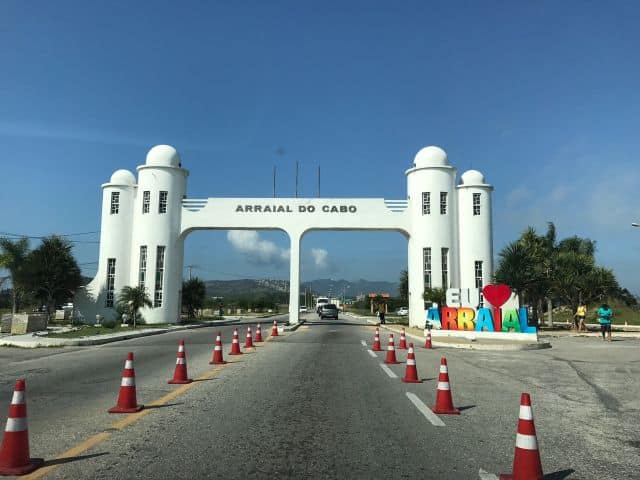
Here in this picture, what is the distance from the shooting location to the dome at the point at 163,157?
133 feet

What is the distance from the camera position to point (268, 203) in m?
40.8

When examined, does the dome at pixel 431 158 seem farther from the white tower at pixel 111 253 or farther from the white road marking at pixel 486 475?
the white road marking at pixel 486 475

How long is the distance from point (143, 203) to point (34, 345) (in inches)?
807

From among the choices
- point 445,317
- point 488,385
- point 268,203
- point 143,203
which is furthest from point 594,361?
point 143,203

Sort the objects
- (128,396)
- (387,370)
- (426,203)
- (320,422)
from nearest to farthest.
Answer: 1. (320,422)
2. (128,396)
3. (387,370)
4. (426,203)

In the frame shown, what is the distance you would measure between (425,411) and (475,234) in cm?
3289

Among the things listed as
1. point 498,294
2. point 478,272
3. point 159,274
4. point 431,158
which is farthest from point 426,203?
point 159,274

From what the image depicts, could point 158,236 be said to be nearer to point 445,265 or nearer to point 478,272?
point 445,265

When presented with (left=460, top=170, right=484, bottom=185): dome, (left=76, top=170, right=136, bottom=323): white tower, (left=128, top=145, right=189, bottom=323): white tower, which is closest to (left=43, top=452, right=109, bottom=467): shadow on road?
(left=128, top=145, right=189, bottom=323): white tower

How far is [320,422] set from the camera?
7.37 metres

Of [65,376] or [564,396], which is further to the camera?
[65,376]

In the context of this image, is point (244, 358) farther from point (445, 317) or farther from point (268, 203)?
point (268, 203)

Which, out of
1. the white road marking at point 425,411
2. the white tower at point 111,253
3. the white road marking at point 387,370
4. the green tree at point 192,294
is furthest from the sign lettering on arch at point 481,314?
the green tree at point 192,294

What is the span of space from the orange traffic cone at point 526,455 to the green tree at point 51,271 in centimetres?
3881
